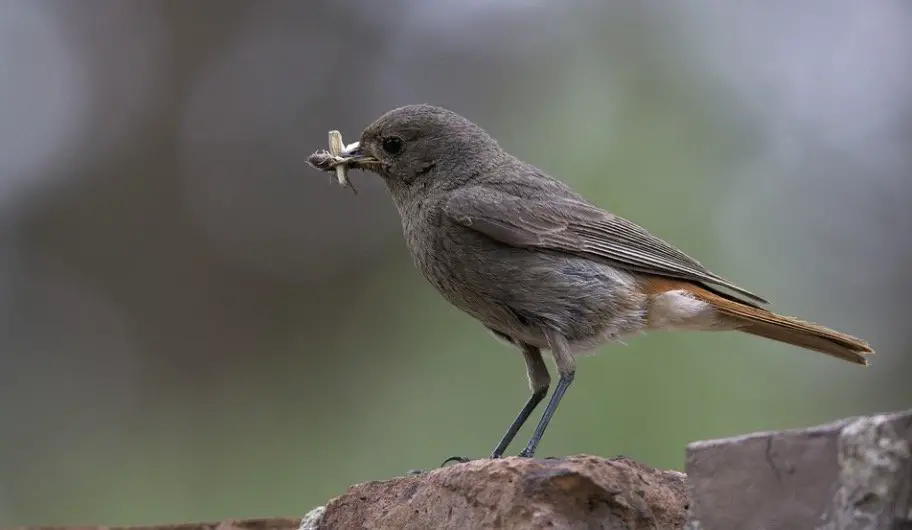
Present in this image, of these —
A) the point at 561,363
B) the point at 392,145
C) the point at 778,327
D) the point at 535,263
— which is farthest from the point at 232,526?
the point at 778,327

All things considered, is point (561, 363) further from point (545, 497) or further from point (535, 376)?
point (545, 497)

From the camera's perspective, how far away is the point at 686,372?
5.98 metres

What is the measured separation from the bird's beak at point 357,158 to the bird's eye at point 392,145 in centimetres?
7

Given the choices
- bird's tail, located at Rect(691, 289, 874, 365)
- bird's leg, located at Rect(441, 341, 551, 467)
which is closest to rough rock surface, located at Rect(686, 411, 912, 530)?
bird's tail, located at Rect(691, 289, 874, 365)

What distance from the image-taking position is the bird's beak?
185 inches

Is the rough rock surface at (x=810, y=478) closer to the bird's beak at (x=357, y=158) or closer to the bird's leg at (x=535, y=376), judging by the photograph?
the bird's leg at (x=535, y=376)

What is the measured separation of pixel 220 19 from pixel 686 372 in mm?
5561

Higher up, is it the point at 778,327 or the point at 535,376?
the point at 778,327

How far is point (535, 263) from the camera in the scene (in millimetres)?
4168

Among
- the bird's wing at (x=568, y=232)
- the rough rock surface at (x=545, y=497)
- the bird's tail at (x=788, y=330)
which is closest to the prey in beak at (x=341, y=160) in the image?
the bird's wing at (x=568, y=232)

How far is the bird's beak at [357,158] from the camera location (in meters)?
4.69

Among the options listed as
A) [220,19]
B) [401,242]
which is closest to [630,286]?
[401,242]

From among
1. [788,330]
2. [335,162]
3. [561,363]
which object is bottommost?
[561,363]

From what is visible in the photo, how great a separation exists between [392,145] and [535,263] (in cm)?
91
